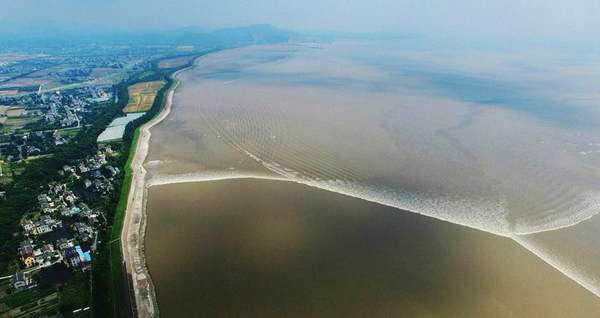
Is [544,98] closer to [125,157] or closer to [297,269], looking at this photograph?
[297,269]

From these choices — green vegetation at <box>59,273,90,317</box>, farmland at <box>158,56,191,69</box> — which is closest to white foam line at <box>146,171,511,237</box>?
green vegetation at <box>59,273,90,317</box>

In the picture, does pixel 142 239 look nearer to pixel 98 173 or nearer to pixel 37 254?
pixel 37 254

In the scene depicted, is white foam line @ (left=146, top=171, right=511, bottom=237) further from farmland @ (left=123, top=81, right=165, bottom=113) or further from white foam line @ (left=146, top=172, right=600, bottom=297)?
farmland @ (left=123, top=81, right=165, bottom=113)

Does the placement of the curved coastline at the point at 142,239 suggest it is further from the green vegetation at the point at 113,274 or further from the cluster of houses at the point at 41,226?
the cluster of houses at the point at 41,226

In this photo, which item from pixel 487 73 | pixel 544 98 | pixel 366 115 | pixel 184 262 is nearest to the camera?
pixel 184 262

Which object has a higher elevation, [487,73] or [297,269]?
[487,73]

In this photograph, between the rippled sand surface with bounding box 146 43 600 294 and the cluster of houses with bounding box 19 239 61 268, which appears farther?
the rippled sand surface with bounding box 146 43 600 294

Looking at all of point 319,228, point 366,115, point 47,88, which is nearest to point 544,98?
point 366,115
